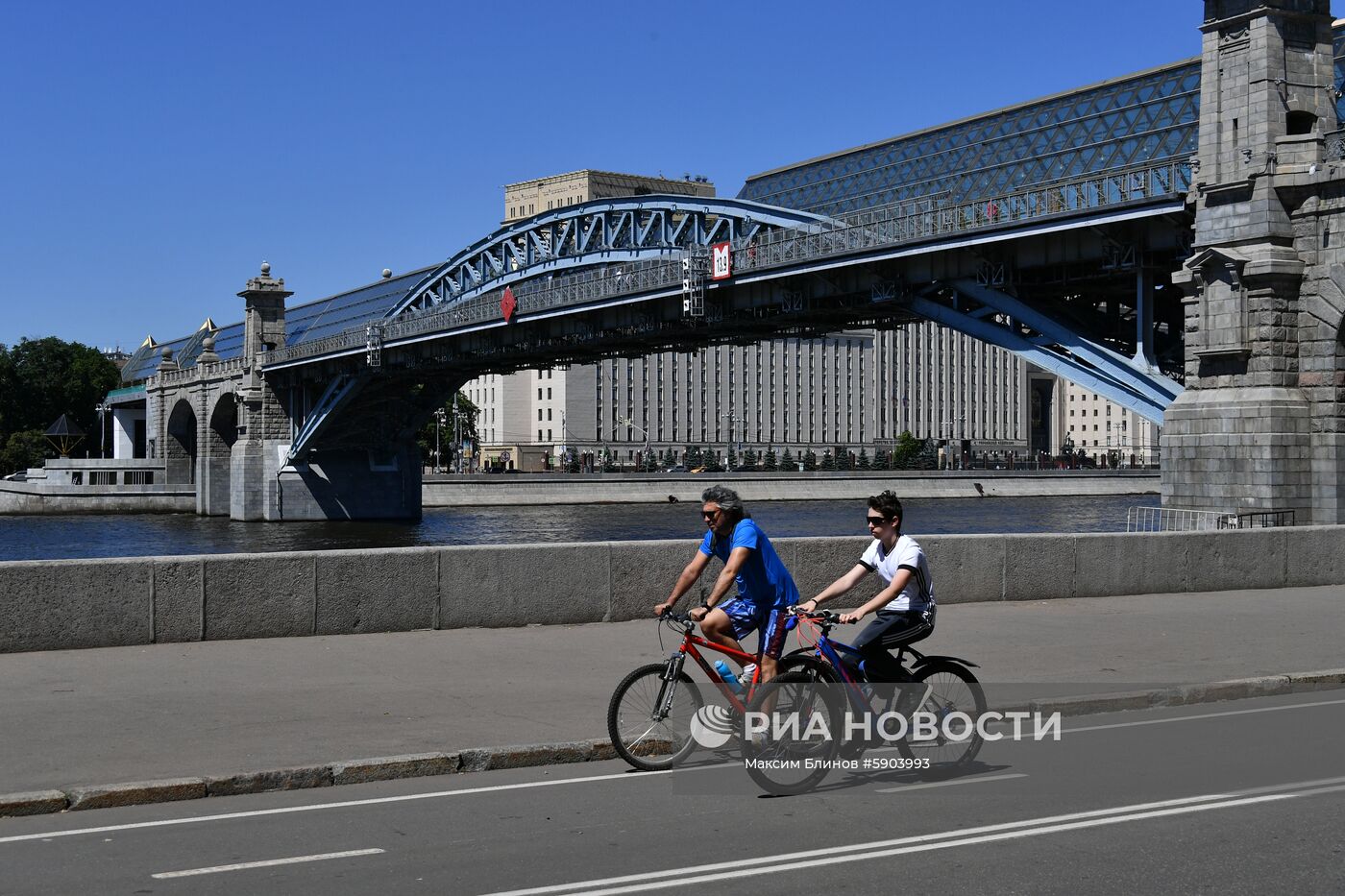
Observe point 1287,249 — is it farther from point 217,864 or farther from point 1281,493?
point 217,864

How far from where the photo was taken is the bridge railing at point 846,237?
115 ft

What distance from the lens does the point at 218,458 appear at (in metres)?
95.6

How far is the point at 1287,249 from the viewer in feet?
86.4

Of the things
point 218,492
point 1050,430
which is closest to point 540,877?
point 218,492

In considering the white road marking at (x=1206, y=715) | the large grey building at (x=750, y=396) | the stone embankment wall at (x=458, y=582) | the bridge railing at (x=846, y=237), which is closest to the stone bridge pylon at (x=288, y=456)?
the bridge railing at (x=846, y=237)

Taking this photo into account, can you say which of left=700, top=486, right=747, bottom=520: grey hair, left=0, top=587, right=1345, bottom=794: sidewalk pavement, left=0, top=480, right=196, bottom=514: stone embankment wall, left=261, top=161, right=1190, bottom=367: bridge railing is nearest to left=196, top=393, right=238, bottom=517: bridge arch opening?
left=0, top=480, right=196, bottom=514: stone embankment wall

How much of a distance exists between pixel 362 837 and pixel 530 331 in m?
58.7

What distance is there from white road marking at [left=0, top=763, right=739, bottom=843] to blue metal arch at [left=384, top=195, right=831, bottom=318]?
43067 millimetres

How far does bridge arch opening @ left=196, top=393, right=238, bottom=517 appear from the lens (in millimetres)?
93875

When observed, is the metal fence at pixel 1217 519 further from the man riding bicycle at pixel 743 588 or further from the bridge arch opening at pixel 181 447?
the bridge arch opening at pixel 181 447

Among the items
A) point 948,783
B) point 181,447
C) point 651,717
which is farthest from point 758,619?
point 181,447

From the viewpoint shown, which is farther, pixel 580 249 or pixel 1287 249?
pixel 580 249

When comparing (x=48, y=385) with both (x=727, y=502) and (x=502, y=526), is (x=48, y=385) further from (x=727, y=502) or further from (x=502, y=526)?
(x=727, y=502)

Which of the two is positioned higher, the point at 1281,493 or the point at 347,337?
the point at 347,337
